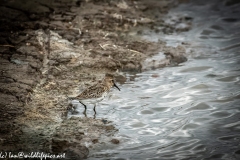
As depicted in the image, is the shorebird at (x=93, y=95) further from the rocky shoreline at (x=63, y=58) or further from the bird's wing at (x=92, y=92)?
the rocky shoreline at (x=63, y=58)

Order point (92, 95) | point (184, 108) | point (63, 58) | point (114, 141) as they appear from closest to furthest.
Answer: point (114, 141) < point (92, 95) < point (184, 108) < point (63, 58)

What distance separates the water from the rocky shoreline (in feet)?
1.00

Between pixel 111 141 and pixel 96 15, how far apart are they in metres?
5.34

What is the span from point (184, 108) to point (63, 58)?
9.96ft

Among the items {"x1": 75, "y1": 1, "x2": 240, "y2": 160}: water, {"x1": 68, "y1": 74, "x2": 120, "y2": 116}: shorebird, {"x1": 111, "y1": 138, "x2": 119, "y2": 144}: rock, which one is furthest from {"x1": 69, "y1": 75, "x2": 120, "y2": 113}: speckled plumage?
{"x1": 111, "y1": 138, "x2": 119, "y2": 144}: rock

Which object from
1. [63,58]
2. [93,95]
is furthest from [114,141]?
[63,58]

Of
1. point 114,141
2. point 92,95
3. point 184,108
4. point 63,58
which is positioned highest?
point 63,58

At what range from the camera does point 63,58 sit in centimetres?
866

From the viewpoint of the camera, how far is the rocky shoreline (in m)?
6.21

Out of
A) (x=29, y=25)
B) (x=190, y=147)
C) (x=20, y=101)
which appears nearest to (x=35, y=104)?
(x=20, y=101)

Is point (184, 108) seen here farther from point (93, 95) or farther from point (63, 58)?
point (63, 58)

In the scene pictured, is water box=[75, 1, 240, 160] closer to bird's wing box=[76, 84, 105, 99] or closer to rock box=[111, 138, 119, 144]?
rock box=[111, 138, 119, 144]

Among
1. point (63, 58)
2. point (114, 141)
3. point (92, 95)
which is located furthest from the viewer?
point (63, 58)

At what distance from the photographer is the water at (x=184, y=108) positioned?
6.04 metres
